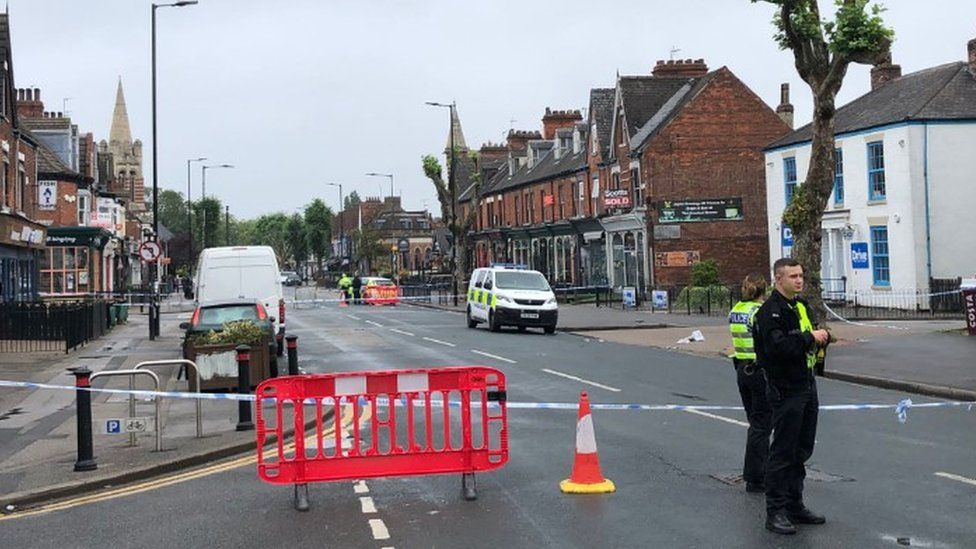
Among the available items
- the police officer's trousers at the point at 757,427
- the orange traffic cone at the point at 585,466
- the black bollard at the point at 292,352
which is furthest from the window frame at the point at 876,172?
the orange traffic cone at the point at 585,466

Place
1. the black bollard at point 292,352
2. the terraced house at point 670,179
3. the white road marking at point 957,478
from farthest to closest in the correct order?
the terraced house at point 670,179 → the black bollard at point 292,352 → the white road marking at point 957,478

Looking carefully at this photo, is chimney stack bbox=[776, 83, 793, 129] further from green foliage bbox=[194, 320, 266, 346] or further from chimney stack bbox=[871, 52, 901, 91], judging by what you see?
green foliage bbox=[194, 320, 266, 346]

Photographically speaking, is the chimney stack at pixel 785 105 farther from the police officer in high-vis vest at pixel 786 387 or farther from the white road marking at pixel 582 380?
the police officer in high-vis vest at pixel 786 387

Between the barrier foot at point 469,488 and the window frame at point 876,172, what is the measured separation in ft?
92.7

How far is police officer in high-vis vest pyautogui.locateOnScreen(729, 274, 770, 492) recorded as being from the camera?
8000 mm

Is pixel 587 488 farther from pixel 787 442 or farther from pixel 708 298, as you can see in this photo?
Result: pixel 708 298

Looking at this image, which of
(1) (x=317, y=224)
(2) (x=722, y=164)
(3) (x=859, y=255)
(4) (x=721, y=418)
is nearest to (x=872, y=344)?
(3) (x=859, y=255)

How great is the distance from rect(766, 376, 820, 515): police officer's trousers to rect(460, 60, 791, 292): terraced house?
1504 inches

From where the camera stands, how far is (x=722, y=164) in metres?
46.5

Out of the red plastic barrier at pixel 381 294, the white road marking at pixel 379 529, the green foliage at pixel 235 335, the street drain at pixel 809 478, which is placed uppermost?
the red plastic barrier at pixel 381 294

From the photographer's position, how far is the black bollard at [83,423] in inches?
371

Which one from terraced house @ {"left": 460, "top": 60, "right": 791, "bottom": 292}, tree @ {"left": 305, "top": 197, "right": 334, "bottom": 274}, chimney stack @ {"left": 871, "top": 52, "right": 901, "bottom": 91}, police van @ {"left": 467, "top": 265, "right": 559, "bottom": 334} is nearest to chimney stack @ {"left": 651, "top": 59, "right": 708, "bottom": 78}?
terraced house @ {"left": 460, "top": 60, "right": 791, "bottom": 292}

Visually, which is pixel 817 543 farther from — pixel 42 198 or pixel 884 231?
pixel 42 198

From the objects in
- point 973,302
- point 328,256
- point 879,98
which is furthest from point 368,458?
point 328,256
